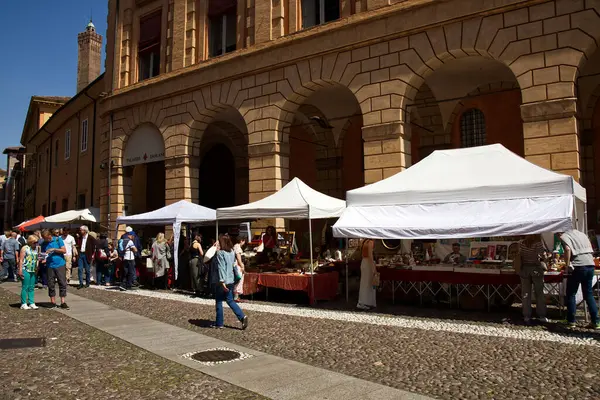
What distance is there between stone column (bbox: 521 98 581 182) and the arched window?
20.8 ft

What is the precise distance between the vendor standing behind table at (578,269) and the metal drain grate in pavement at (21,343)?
8242mm

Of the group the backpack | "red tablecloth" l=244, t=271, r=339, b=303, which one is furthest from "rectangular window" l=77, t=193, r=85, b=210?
"red tablecloth" l=244, t=271, r=339, b=303

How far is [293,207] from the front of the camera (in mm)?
11555

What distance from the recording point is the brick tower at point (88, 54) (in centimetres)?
6034

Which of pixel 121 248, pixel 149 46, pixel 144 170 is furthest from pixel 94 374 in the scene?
pixel 144 170

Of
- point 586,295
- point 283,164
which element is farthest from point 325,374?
point 283,164

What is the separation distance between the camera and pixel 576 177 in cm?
1127

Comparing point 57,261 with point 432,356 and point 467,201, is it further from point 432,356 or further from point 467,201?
point 467,201

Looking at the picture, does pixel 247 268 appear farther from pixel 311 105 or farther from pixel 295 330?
pixel 311 105

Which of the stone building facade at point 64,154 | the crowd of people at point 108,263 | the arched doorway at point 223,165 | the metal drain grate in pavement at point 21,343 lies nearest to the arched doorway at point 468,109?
the arched doorway at point 223,165

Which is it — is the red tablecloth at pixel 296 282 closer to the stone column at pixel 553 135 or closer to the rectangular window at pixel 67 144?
the stone column at pixel 553 135

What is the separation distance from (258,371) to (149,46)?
1906 cm

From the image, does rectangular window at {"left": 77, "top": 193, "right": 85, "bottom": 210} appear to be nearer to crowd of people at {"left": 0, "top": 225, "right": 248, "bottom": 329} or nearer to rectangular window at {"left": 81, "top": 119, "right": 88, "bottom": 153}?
rectangular window at {"left": 81, "top": 119, "right": 88, "bottom": 153}

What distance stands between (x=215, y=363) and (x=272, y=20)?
13.5 m
